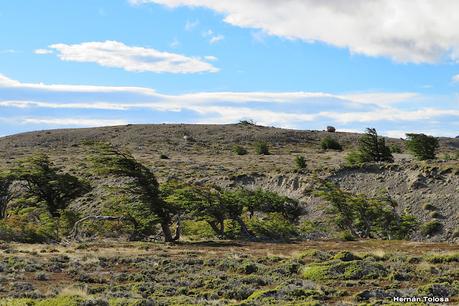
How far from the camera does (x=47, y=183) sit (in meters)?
47.5

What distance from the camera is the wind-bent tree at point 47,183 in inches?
1855

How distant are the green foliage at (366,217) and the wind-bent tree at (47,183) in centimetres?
2504

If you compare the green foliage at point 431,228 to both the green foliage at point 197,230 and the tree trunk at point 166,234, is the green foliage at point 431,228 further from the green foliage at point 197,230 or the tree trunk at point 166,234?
the tree trunk at point 166,234

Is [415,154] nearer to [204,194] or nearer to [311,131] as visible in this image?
[204,194]

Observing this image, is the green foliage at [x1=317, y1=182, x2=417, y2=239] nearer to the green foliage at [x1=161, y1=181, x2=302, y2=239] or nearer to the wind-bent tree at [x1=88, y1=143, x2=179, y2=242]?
the green foliage at [x1=161, y1=181, x2=302, y2=239]

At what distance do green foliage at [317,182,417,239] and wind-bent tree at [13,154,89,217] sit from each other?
2504 centimetres

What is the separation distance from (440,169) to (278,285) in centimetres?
3171

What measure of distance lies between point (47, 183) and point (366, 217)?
96.8 ft

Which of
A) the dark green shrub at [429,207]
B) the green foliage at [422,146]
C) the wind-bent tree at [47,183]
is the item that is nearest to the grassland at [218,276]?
the dark green shrub at [429,207]

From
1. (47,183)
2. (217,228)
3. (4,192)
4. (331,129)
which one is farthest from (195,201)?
(331,129)

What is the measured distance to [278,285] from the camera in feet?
58.9

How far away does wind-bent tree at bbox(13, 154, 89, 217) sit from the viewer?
155ft

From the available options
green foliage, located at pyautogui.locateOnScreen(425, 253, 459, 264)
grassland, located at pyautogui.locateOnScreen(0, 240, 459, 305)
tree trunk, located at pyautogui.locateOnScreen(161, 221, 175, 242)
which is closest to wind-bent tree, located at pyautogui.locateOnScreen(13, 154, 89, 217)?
tree trunk, located at pyautogui.locateOnScreen(161, 221, 175, 242)

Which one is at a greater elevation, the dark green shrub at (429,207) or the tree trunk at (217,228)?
the dark green shrub at (429,207)
